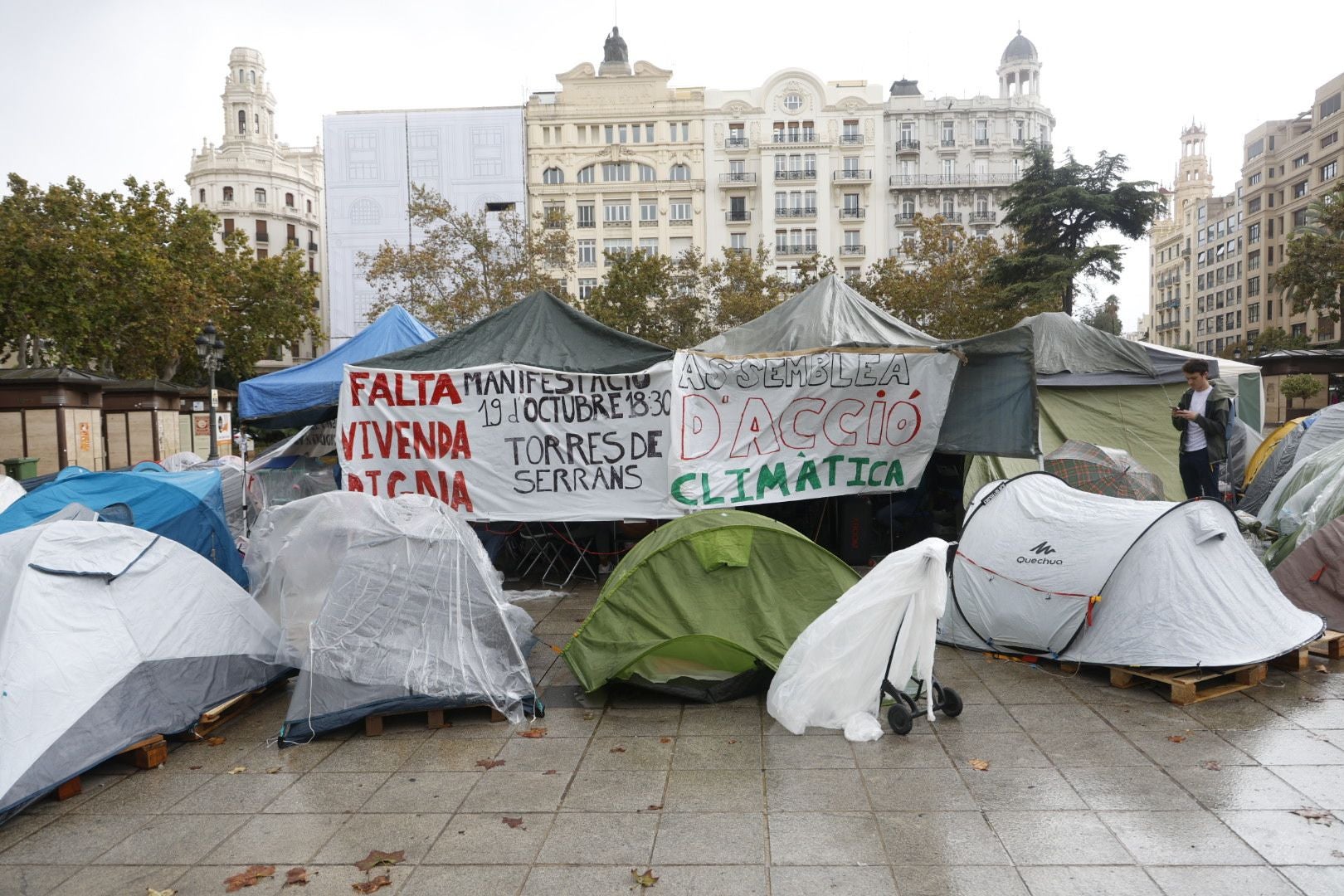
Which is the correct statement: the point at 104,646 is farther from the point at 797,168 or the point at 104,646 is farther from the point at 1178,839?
the point at 797,168

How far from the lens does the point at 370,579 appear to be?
602 cm

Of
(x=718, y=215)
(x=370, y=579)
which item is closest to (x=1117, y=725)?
(x=370, y=579)

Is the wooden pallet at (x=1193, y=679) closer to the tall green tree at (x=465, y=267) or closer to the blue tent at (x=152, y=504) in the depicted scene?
the blue tent at (x=152, y=504)

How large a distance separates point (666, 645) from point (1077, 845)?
2.82 m

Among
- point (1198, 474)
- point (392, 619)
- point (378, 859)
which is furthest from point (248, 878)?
point (1198, 474)

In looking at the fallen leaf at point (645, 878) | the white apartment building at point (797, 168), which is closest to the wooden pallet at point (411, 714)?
the fallen leaf at point (645, 878)

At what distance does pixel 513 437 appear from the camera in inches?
365

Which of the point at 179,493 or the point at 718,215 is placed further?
the point at 718,215

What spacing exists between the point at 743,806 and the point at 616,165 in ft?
205

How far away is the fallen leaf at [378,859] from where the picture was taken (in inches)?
159

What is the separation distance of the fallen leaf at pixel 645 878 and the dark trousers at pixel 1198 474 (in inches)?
300

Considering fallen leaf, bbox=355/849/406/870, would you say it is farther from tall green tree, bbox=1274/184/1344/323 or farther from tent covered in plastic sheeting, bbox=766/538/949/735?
tall green tree, bbox=1274/184/1344/323

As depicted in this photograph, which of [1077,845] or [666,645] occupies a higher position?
[666,645]

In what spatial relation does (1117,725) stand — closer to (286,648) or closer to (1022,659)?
(1022,659)
